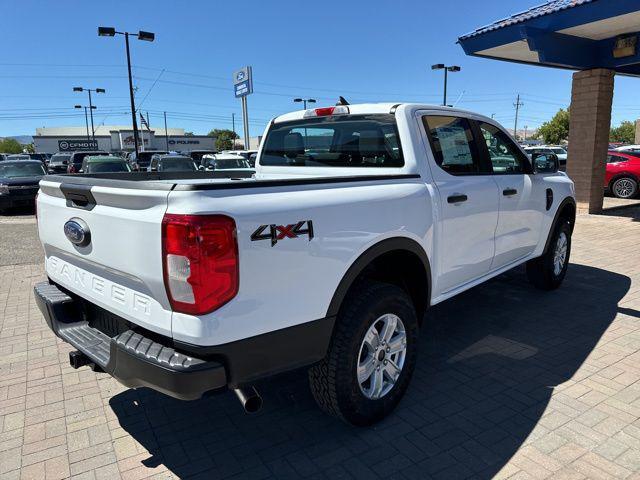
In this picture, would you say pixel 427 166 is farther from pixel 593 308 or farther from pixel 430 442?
pixel 593 308

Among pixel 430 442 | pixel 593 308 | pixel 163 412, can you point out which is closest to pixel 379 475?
pixel 430 442

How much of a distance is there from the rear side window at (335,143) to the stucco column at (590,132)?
9701 mm

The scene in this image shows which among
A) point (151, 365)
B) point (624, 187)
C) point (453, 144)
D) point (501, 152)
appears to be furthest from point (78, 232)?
point (624, 187)

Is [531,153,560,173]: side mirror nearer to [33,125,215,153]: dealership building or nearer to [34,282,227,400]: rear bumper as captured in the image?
[34,282,227,400]: rear bumper

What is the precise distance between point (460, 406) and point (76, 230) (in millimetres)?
2602

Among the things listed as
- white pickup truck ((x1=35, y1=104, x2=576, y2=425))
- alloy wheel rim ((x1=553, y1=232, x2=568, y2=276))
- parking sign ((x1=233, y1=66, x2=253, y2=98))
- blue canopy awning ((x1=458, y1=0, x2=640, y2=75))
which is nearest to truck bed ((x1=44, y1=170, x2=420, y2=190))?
white pickup truck ((x1=35, y1=104, x2=576, y2=425))

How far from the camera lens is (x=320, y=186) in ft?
8.39

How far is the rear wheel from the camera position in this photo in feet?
48.7

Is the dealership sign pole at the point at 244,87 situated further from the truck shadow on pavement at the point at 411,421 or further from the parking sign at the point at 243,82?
the truck shadow on pavement at the point at 411,421

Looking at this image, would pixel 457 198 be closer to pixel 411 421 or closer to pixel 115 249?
pixel 411 421

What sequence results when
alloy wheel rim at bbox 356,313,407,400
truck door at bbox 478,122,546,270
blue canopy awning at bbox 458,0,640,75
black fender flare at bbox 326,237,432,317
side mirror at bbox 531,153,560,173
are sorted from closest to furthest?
black fender flare at bbox 326,237,432,317 < alloy wheel rim at bbox 356,313,407,400 < truck door at bbox 478,122,546,270 < side mirror at bbox 531,153,560,173 < blue canopy awning at bbox 458,0,640,75

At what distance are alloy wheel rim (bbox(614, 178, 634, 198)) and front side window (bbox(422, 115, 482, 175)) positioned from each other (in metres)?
13.7

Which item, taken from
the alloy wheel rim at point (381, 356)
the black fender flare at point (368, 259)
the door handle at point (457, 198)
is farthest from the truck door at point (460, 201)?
the alloy wheel rim at point (381, 356)

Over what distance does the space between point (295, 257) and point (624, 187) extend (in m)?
16.0
